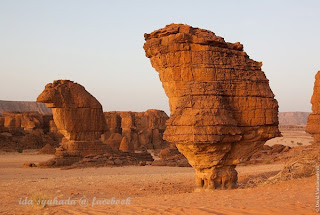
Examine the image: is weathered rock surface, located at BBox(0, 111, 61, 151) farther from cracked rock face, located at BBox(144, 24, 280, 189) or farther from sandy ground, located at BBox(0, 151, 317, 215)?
cracked rock face, located at BBox(144, 24, 280, 189)

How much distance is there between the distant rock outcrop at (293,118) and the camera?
488 ft

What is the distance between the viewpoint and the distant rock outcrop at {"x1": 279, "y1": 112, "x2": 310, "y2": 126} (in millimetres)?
148625

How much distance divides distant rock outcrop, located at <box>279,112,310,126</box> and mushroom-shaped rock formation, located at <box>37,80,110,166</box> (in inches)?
5234

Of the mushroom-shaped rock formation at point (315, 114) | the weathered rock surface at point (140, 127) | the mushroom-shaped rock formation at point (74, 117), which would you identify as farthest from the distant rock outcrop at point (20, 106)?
the mushroom-shaped rock formation at point (315, 114)

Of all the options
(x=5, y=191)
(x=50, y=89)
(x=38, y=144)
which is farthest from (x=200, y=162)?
(x=38, y=144)

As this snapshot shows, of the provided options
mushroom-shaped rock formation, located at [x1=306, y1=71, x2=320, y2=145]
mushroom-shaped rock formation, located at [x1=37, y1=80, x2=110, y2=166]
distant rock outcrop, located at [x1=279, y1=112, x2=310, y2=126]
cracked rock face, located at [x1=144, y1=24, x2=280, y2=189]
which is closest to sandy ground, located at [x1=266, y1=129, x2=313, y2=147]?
mushroom-shaped rock formation, located at [x1=306, y1=71, x2=320, y2=145]

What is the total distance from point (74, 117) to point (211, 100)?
13197 millimetres

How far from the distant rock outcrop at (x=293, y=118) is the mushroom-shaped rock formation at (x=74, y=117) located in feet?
436

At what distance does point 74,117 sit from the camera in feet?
73.2

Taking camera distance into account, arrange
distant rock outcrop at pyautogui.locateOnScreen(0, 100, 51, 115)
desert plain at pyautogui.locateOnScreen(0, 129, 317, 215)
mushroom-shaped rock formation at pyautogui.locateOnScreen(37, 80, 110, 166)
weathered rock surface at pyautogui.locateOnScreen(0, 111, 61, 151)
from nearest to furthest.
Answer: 1. desert plain at pyautogui.locateOnScreen(0, 129, 317, 215)
2. mushroom-shaped rock formation at pyautogui.locateOnScreen(37, 80, 110, 166)
3. weathered rock surface at pyautogui.locateOnScreen(0, 111, 61, 151)
4. distant rock outcrop at pyautogui.locateOnScreen(0, 100, 51, 115)

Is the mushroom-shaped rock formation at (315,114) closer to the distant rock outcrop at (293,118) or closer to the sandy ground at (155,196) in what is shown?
the sandy ground at (155,196)

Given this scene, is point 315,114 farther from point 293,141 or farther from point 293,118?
point 293,118

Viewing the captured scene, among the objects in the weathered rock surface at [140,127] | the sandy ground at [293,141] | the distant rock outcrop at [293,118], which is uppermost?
the distant rock outcrop at [293,118]

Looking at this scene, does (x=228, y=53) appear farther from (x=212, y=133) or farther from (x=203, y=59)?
(x=212, y=133)
